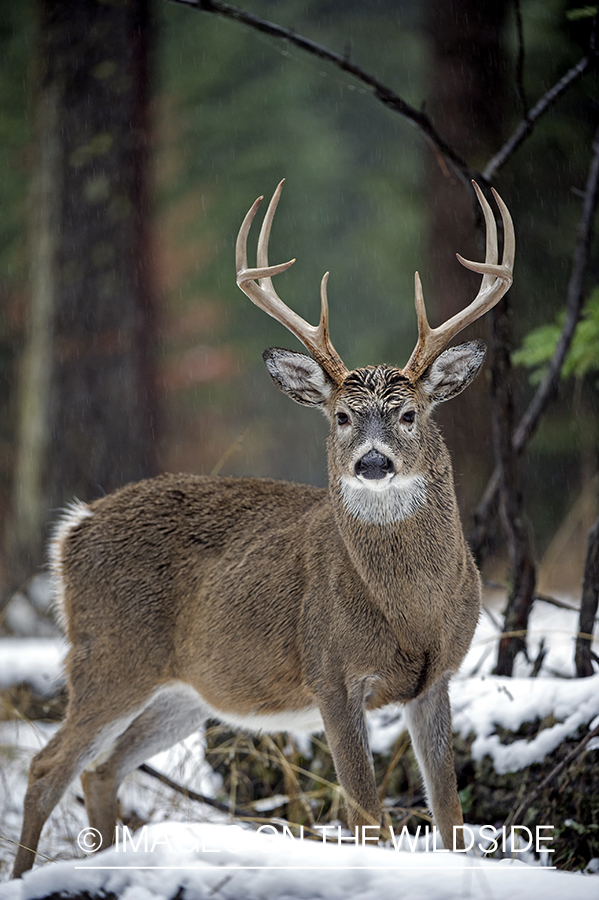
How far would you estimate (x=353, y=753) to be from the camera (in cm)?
326

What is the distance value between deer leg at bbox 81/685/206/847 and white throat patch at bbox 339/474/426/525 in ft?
4.32

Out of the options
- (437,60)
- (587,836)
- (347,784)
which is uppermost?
(437,60)

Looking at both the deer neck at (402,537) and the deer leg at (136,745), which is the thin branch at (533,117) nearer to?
the deer neck at (402,537)

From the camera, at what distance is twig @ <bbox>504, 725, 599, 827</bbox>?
11.9 feet

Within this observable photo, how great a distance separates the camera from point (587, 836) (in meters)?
3.60

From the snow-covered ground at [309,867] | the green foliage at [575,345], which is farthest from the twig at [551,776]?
the green foliage at [575,345]

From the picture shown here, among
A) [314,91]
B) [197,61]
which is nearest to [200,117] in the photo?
[197,61]

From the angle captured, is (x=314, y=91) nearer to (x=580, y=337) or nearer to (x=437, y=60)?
(x=437, y=60)

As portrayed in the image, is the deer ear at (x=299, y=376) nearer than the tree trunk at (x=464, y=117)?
Yes

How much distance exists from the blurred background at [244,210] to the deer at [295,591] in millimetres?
1674

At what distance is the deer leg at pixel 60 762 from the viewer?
374 centimetres

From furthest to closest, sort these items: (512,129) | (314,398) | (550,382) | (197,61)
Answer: (197,61)
(512,129)
(550,382)
(314,398)

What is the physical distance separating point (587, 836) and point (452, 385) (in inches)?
73.1

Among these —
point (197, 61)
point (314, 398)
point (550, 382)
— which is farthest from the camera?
point (197, 61)
